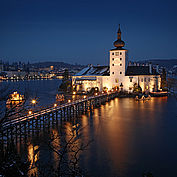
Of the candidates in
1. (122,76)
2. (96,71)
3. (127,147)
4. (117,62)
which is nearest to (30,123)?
(127,147)

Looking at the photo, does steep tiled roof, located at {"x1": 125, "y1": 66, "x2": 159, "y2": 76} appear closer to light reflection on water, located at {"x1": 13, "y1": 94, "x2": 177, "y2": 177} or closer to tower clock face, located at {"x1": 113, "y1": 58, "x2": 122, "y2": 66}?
tower clock face, located at {"x1": 113, "y1": 58, "x2": 122, "y2": 66}

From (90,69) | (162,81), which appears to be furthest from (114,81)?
(162,81)

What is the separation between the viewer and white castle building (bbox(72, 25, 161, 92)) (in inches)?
2126

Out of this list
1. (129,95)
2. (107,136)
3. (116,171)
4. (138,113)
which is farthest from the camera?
(129,95)

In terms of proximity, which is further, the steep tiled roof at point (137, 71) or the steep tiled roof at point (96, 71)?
the steep tiled roof at point (96, 71)

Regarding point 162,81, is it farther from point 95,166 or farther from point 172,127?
point 95,166

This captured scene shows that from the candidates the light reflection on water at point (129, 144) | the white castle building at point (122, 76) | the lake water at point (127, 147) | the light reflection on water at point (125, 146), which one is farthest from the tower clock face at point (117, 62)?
the lake water at point (127, 147)

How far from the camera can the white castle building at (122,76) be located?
177 feet

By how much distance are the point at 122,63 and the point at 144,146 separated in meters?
38.0

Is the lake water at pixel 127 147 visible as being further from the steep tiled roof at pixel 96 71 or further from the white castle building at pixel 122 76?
the steep tiled roof at pixel 96 71

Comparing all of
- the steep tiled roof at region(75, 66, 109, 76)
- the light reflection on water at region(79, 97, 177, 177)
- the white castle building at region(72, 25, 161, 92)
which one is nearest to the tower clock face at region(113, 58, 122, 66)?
the white castle building at region(72, 25, 161, 92)

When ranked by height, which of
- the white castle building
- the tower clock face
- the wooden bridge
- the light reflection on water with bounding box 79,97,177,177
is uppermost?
the tower clock face

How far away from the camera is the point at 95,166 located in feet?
47.1

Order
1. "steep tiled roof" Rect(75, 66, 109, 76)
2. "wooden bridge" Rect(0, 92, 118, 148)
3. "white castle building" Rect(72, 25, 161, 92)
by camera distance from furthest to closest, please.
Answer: "steep tiled roof" Rect(75, 66, 109, 76), "white castle building" Rect(72, 25, 161, 92), "wooden bridge" Rect(0, 92, 118, 148)
